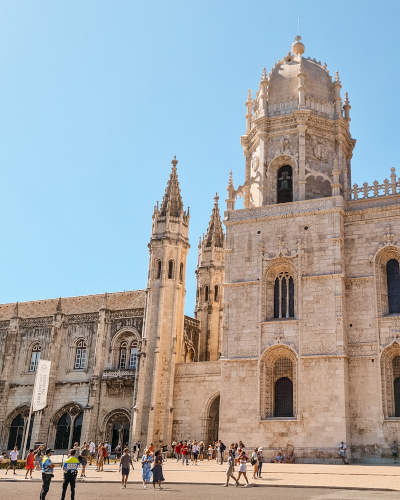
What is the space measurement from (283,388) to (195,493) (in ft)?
46.5

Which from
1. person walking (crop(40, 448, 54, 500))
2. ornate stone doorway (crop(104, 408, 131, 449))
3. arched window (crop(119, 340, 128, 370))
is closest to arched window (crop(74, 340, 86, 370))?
arched window (crop(119, 340, 128, 370))

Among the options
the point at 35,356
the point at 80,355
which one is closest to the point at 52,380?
the point at 80,355

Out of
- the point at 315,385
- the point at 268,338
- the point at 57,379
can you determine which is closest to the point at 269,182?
the point at 268,338

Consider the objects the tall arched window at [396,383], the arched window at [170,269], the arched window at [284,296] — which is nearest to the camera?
the tall arched window at [396,383]

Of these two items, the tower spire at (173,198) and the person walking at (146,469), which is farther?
the tower spire at (173,198)

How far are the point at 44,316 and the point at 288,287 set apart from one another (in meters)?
22.3

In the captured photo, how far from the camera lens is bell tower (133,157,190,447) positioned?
34312 mm

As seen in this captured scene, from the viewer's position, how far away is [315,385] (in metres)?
28.2

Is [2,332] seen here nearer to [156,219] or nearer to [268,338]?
[156,219]

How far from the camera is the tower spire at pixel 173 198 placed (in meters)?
40.1

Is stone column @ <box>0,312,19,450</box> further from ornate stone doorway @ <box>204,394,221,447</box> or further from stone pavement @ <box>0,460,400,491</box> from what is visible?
stone pavement @ <box>0,460,400,491</box>

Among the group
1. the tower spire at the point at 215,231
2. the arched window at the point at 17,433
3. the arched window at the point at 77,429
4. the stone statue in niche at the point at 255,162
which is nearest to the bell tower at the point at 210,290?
the tower spire at the point at 215,231

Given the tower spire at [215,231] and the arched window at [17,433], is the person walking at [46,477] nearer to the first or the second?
the arched window at [17,433]

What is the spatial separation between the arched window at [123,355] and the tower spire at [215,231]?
9830 mm
